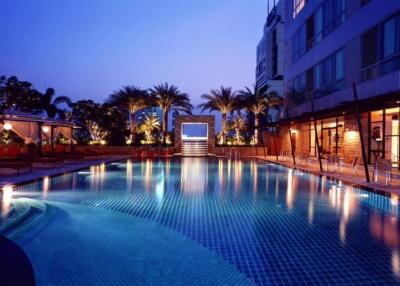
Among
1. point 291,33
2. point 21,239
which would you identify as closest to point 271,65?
point 291,33

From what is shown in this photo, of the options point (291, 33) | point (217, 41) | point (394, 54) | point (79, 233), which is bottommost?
point (79, 233)

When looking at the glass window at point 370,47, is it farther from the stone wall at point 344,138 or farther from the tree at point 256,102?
the tree at point 256,102

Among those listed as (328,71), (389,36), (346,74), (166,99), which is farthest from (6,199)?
(166,99)

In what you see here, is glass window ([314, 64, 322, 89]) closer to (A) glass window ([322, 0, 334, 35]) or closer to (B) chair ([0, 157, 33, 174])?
(A) glass window ([322, 0, 334, 35])

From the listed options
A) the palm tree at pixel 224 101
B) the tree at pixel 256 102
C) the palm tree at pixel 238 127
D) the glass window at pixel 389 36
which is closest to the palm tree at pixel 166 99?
the palm tree at pixel 224 101

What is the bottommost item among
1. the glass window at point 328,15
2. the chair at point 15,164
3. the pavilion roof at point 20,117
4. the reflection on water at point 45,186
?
the reflection on water at point 45,186

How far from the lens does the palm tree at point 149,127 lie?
38.2 metres

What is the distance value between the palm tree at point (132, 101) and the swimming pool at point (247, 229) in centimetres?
2414

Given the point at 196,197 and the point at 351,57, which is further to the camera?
the point at 351,57

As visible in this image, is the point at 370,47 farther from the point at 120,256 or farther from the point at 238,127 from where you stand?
the point at 238,127

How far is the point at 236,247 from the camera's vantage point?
19.4ft

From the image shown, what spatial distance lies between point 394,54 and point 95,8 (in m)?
65.4

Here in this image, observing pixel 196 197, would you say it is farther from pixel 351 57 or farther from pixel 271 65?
pixel 271 65

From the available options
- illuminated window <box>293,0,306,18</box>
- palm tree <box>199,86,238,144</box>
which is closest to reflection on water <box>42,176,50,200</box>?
illuminated window <box>293,0,306,18</box>
